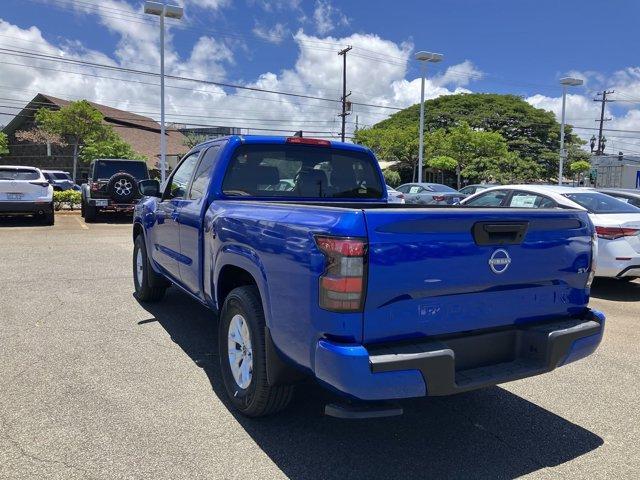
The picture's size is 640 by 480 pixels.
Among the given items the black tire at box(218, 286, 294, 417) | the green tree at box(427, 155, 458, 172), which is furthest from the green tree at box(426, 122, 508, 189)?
the black tire at box(218, 286, 294, 417)

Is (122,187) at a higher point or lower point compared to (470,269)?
higher

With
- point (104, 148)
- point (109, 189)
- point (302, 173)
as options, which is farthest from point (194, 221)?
point (104, 148)

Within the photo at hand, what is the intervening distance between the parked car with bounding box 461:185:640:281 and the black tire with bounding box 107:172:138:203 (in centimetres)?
1166

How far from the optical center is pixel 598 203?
7.98m

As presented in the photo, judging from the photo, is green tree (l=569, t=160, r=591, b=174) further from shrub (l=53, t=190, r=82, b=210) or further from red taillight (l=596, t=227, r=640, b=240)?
red taillight (l=596, t=227, r=640, b=240)

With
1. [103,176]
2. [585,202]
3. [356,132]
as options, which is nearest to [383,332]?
[585,202]

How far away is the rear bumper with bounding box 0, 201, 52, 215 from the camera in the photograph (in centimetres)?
1414

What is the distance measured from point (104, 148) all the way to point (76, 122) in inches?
94.2

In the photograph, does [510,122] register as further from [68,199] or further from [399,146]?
[68,199]

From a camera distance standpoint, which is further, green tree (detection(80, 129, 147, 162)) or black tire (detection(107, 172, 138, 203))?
green tree (detection(80, 129, 147, 162))

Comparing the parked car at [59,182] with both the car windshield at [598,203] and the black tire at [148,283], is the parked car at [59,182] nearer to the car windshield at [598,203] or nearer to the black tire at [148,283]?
the black tire at [148,283]

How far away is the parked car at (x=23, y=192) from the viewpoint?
14094 millimetres

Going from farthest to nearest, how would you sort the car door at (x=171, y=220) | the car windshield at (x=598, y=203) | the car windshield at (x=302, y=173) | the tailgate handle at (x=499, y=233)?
1. the car windshield at (x=598, y=203)
2. the car door at (x=171, y=220)
3. the car windshield at (x=302, y=173)
4. the tailgate handle at (x=499, y=233)

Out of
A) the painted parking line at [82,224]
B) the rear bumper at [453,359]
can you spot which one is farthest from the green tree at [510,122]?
the rear bumper at [453,359]
